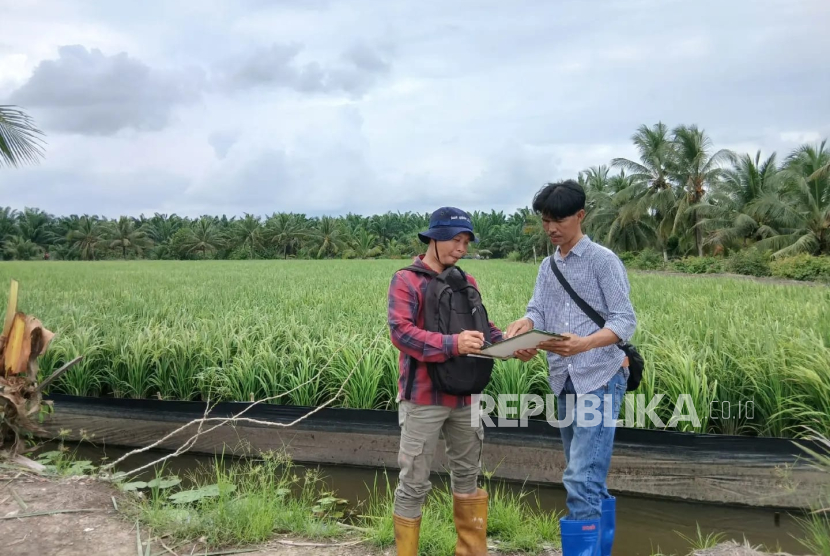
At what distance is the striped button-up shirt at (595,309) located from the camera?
6.84ft

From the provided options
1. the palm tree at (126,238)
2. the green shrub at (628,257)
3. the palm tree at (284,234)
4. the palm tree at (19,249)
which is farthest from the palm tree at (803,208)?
the palm tree at (19,249)

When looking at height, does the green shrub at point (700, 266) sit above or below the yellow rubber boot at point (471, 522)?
above

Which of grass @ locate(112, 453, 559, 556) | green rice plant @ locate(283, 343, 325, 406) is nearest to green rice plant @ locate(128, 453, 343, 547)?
grass @ locate(112, 453, 559, 556)

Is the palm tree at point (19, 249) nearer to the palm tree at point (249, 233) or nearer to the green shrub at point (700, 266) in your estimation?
the palm tree at point (249, 233)

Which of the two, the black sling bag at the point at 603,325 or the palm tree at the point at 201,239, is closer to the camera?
the black sling bag at the point at 603,325

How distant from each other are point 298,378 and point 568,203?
3.21 meters

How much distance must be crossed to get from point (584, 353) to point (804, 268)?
1773cm

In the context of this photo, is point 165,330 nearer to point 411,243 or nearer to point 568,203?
Answer: point 568,203

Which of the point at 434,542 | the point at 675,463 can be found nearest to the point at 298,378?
the point at 434,542

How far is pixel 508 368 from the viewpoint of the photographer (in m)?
4.38

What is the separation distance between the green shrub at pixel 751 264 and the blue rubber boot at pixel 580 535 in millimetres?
19871

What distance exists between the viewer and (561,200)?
207 cm

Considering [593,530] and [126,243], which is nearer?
[593,530]

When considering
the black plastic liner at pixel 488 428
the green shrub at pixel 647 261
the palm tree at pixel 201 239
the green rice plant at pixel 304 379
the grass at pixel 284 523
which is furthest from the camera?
the palm tree at pixel 201 239
